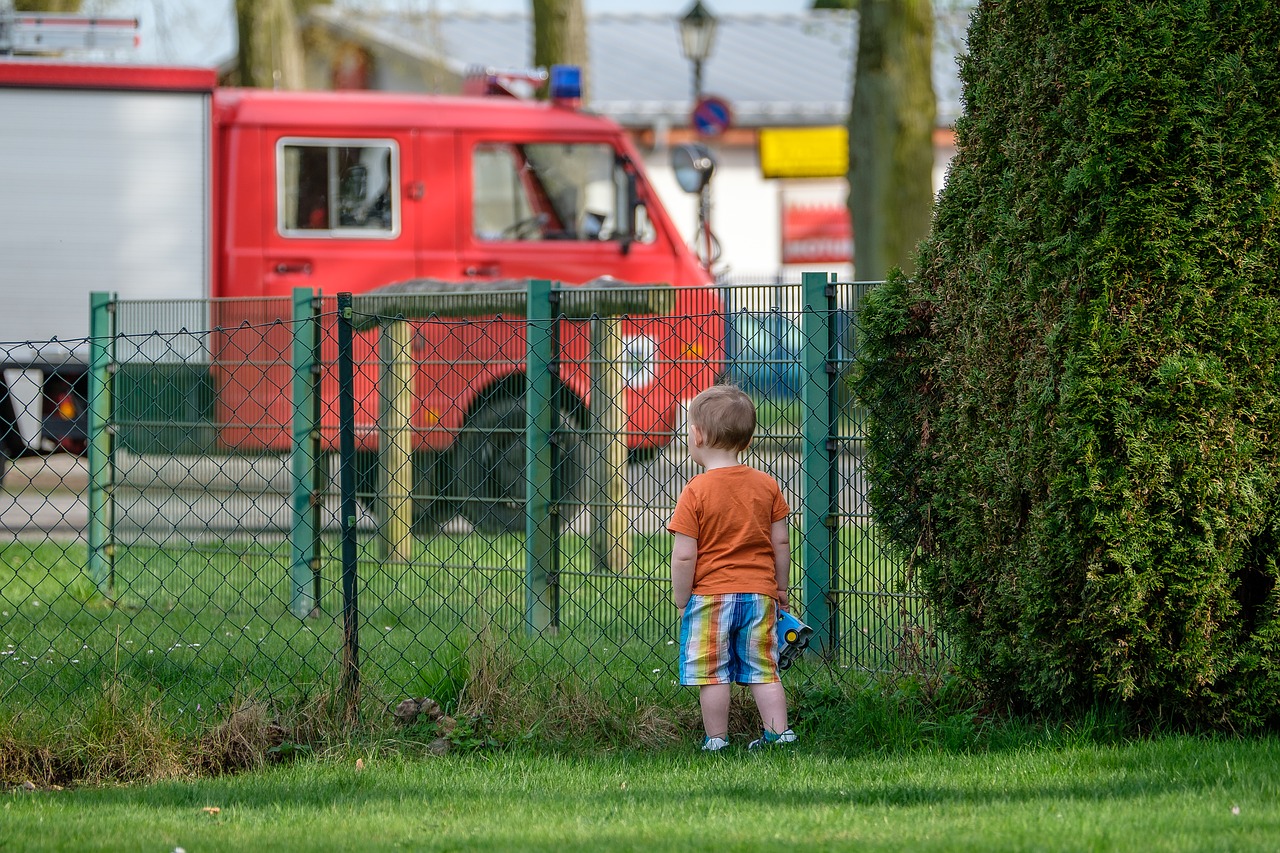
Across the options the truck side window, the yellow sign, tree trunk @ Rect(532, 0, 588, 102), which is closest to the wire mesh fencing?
the truck side window

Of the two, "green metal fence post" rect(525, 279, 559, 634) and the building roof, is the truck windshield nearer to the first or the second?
"green metal fence post" rect(525, 279, 559, 634)

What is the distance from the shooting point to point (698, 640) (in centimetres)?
484

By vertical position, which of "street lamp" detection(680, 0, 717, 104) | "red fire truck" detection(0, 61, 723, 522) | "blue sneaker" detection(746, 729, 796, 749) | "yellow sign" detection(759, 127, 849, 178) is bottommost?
"blue sneaker" detection(746, 729, 796, 749)

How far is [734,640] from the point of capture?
4.85 m

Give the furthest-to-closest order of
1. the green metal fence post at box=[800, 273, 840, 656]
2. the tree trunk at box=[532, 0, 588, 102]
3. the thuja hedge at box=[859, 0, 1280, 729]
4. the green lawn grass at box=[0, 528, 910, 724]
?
the tree trunk at box=[532, 0, 588, 102]
the green metal fence post at box=[800, 273, 840, 656]
the green lawn grass at box=[0, 528, 910, 724]
the thuja hedge at box=[859, 0, 1280, 729]

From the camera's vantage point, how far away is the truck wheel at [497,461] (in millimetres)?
6445

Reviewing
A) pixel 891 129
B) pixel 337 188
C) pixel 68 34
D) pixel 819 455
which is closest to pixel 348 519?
pixel 819 455

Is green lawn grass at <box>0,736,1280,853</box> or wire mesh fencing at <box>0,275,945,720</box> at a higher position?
wire mesh fencing at <box>0,275,945,720</box>

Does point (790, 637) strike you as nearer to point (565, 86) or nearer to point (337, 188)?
point (337, 188)

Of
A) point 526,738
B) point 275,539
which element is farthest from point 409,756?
point 275,539

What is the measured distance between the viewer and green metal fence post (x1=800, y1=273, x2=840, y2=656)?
5.58m

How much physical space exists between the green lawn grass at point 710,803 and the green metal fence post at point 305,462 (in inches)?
91.9

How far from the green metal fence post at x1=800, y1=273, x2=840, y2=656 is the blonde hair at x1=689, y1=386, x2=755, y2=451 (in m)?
0.78

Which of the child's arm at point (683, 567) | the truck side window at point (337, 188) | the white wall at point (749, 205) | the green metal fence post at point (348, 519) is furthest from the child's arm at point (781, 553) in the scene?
the white wall at point (749, 205)
